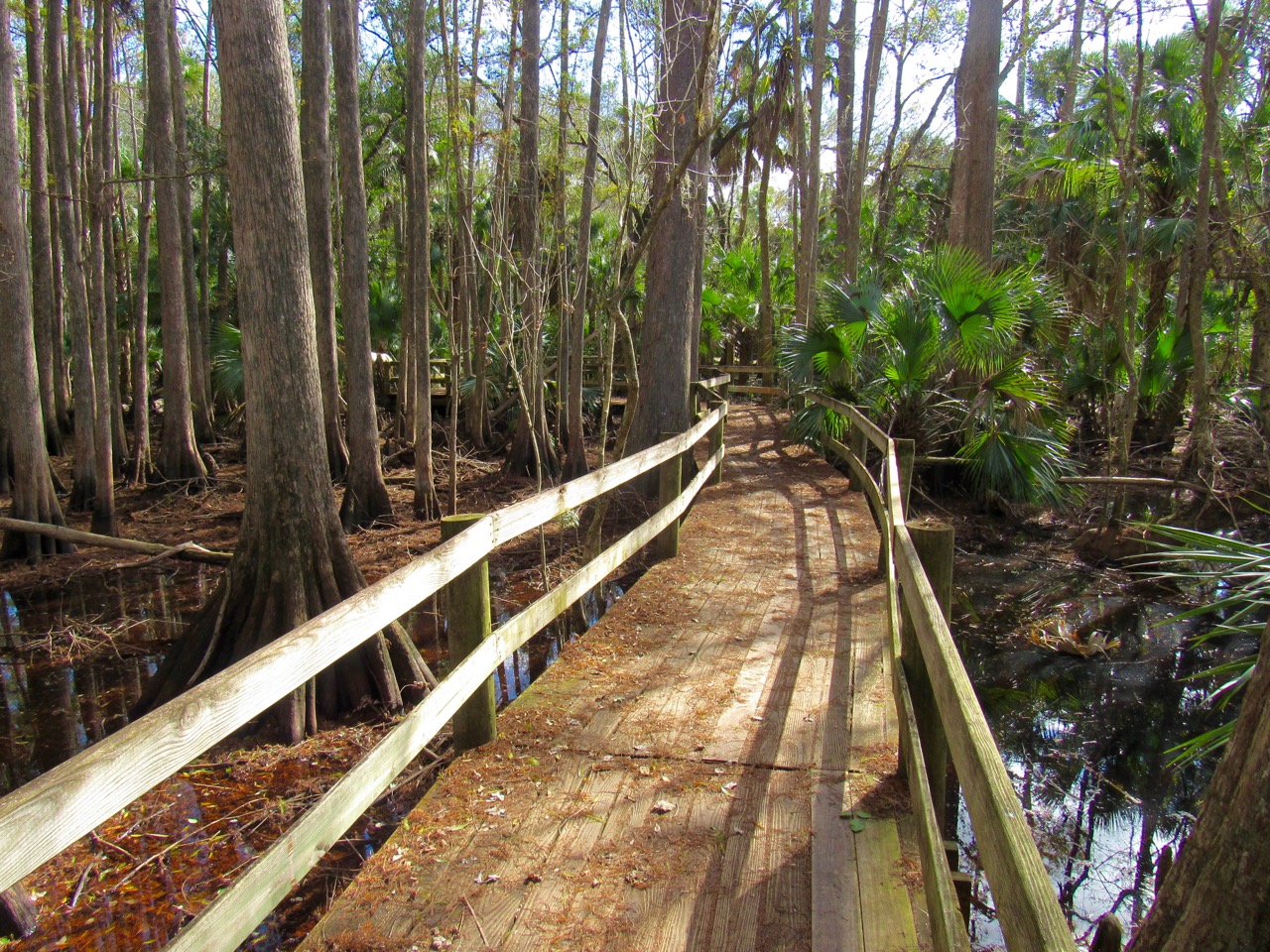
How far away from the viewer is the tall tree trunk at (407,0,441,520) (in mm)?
11166

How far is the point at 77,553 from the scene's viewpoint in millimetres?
11016

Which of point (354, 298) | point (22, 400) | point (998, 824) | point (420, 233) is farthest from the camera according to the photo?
point (354, 298)

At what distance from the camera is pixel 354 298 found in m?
12.5

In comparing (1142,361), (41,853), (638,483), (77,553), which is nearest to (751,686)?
(41,853)

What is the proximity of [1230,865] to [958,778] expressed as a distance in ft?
2.10

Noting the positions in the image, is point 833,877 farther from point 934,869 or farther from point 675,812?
point 934,869

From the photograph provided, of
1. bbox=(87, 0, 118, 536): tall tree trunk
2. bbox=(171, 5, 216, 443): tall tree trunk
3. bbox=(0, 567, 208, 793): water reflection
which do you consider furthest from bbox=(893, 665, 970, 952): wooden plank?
bbox=(171, 5, 216, 443): tall tree trunk

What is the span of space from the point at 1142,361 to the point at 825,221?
80.6 feet

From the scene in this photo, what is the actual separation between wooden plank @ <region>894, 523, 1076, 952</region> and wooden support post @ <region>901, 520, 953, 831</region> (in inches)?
29.3

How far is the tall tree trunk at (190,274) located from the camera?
15118 mm

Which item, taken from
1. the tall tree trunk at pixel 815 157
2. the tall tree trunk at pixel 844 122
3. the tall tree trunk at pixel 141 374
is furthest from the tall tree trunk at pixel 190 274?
the tall tree trunk at pixel 844 122

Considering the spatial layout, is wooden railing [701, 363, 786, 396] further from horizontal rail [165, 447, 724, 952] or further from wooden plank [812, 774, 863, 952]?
wooden plank [812, 774, 863, 952]

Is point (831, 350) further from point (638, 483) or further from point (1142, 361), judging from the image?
point (1142, 361)

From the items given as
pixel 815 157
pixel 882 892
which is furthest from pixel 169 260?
pixel 882 892
